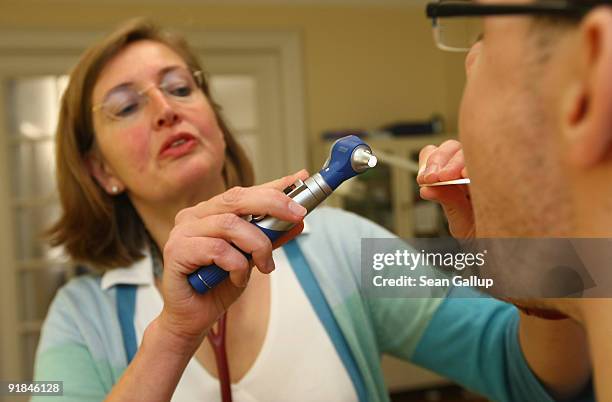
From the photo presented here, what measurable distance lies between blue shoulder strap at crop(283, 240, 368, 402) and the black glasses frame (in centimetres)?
37

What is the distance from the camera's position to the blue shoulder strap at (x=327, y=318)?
58 cm

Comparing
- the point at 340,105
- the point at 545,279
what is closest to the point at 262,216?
the point at 545,279

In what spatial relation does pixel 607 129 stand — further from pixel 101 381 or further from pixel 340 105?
pixel 340 105

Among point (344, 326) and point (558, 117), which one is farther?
point (344, 326)

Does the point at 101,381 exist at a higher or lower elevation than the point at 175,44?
lower

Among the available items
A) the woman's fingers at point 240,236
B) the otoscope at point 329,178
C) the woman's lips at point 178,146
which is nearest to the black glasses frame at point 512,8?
the otoscope at point 329,178

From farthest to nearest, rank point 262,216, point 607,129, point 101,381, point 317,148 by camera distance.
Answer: point 317,148
point 101,381
point 262,216
point 607,129

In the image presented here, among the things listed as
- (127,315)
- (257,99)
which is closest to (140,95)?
(127,315)

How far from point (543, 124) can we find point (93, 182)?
0.65 metres

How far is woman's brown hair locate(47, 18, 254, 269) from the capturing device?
70 centimetres

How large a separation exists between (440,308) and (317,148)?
1.80 meters

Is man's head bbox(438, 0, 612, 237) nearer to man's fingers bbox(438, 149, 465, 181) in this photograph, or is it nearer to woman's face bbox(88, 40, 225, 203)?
man's fingers bbox(438, 149, 465, 181)

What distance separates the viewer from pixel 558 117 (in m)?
0.27

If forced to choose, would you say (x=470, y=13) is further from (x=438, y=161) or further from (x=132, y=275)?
(x=132, y=275)
